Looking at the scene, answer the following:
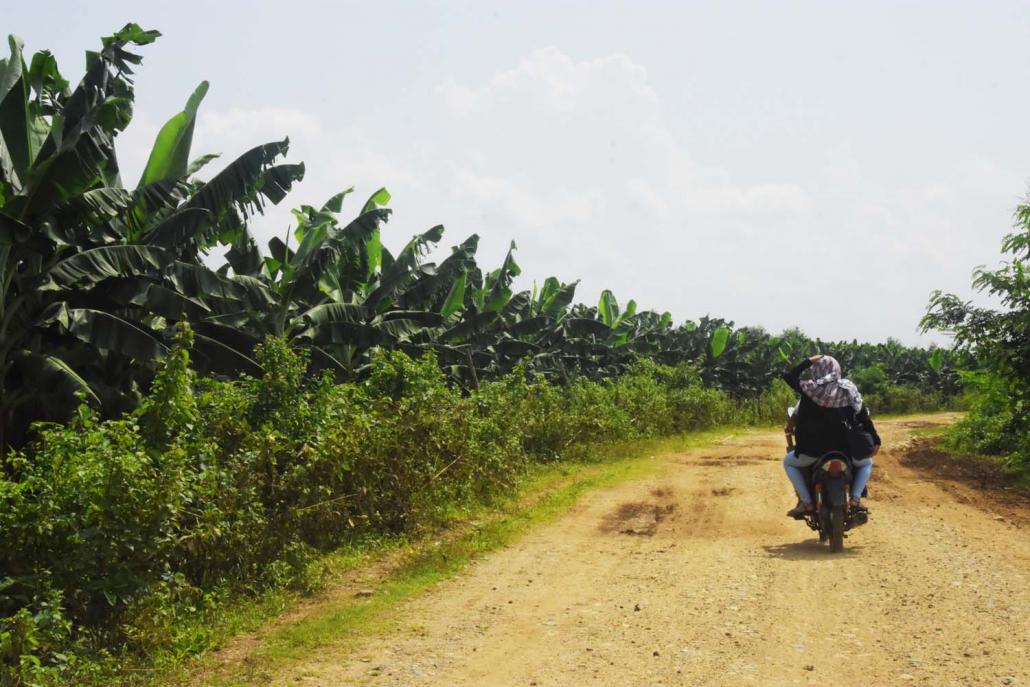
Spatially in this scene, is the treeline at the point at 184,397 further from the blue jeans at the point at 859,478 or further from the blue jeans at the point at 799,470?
the blue jeans at the point at 859,478

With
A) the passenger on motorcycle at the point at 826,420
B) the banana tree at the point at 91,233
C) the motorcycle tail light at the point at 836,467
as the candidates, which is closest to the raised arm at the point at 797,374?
the passenger on motorcycle at the point at 826,420

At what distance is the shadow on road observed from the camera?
7.73 meters

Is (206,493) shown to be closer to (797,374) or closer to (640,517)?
(797,374)

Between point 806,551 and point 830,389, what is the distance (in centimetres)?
144

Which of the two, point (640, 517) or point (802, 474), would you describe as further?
point (640, 517)

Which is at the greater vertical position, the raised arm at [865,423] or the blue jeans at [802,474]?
the raised arm at [865,423]

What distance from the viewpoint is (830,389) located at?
8273 mm

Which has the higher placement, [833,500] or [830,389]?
[830,389]

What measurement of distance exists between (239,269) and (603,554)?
9792 mm

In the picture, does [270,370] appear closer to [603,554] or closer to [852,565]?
[603,554]

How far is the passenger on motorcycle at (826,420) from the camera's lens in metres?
8.25

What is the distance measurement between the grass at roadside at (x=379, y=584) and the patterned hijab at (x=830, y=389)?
125 inches

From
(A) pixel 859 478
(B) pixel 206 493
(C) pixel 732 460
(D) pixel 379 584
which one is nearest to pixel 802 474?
(A) pixel 859 478

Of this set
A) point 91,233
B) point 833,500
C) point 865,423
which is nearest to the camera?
point 833,500
